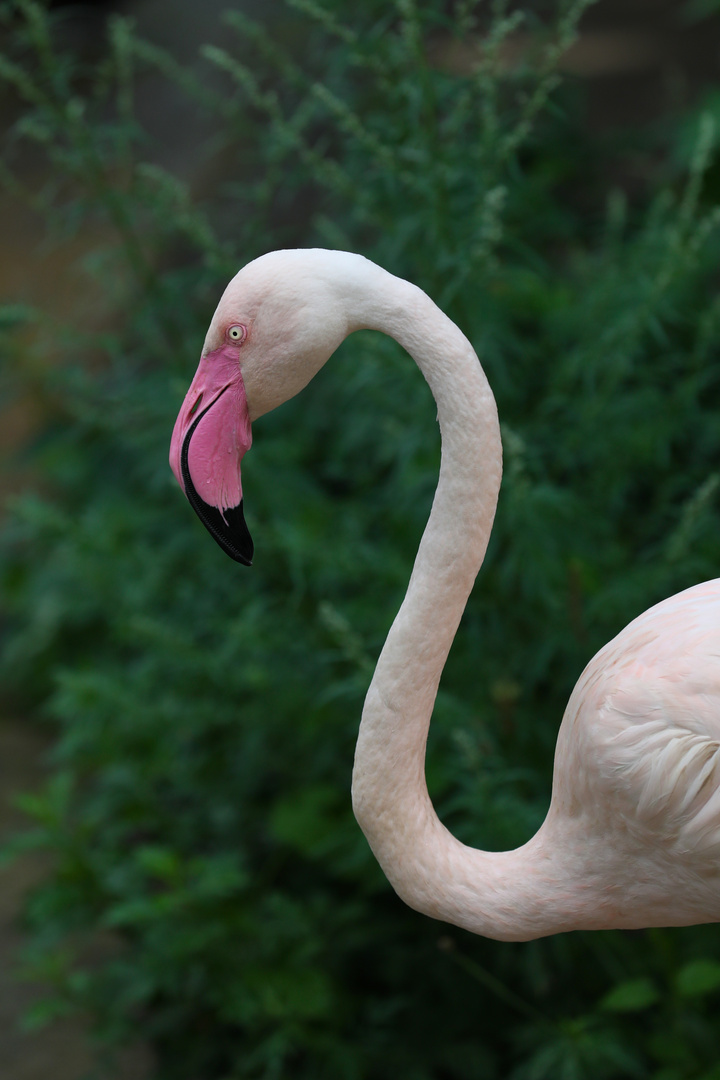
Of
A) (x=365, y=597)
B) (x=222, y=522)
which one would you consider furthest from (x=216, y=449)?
(x=365, y=597)

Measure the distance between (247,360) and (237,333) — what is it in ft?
0.12

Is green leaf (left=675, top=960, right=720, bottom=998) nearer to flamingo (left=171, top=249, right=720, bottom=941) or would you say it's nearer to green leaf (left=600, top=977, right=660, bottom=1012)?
green leaf (left=600, top=977, right=660, bottom=1012)

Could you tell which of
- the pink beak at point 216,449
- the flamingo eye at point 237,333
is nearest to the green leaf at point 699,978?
the pink beak at point 216,449

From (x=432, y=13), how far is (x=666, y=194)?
2.56 ft

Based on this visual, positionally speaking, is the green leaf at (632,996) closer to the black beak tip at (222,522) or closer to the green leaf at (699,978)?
the green leaf at (699,978)

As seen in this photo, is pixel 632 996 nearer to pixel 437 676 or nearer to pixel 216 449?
pixel 437 676

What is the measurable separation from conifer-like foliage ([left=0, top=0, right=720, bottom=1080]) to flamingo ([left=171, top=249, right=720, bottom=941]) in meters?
0.35

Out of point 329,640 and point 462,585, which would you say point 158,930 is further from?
point 462,585

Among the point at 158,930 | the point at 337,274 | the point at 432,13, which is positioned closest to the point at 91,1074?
the point at 158,930

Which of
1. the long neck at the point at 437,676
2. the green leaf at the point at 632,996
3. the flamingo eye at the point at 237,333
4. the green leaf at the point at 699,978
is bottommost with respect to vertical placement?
the green leaf at the point at 632,996

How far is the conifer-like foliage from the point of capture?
6.33ft

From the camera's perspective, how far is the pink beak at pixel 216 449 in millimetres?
1226

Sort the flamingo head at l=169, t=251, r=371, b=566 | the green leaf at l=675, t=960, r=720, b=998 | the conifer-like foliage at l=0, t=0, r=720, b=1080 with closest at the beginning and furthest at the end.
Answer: the flamingo head at l=169, t=251, r=371, b=566 < the green leaf at l=675, t=960, r=720, b=998 < the conifer-like foliage at l=0, t=0, r=720, b=1080

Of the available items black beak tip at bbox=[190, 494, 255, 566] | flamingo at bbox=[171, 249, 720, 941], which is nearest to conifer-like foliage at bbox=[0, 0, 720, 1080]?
flamingo at bbox=[171, 249, 720, 941]
